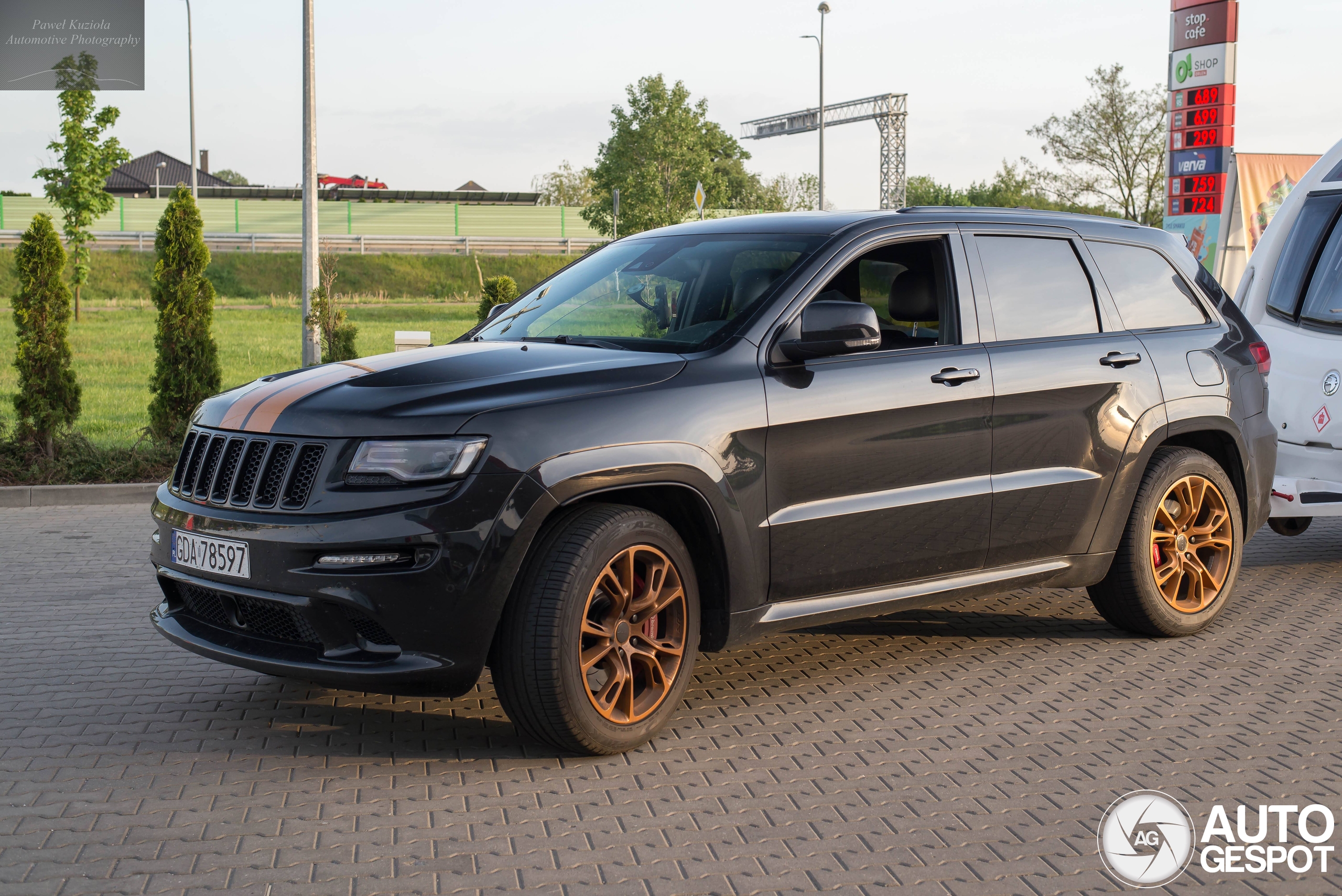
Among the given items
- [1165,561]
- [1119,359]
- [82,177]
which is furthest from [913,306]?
[82,177]

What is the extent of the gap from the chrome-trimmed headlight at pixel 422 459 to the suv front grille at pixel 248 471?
19 cm

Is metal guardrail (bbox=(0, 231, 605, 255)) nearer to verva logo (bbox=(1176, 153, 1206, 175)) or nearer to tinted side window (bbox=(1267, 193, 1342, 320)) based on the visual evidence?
verva logo (bbox=(1176, 153, 1206, 175))

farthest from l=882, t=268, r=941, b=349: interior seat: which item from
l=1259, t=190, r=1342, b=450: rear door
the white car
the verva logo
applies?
the verva logo

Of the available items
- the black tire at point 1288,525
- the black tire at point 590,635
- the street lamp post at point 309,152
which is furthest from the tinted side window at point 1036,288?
the street lamp post at point 309,152

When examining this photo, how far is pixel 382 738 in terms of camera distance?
460 centimetres

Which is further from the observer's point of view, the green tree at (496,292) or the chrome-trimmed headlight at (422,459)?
the green tree at (496,292)

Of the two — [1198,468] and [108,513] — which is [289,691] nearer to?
[1198,468]

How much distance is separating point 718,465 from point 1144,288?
2718mm

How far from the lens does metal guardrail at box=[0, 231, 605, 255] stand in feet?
147

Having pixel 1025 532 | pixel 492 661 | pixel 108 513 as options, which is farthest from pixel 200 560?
pixel 108 513

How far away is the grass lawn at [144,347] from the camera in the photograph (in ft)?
47.5

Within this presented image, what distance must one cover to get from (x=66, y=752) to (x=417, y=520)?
160 cm

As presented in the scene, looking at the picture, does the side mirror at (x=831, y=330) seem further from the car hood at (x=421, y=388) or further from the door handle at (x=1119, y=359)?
the door handle at (x=1119, y=359)

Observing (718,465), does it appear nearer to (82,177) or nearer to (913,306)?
(913,306)
